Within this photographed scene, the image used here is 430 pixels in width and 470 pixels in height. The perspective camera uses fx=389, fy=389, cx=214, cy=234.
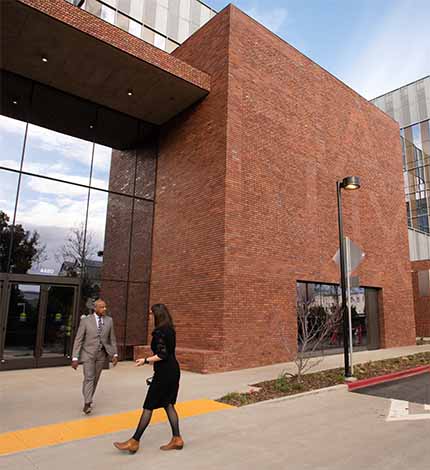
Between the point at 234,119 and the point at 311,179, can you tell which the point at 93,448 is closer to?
the point at 234,119

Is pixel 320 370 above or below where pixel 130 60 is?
below

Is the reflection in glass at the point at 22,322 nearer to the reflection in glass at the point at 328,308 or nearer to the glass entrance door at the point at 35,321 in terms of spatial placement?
the glass entrance door at the point at 35,321

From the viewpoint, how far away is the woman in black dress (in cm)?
441

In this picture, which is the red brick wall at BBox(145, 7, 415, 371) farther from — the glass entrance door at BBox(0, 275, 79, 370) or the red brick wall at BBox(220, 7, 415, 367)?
the glass entrance door at BBox(0, 275, 79, 370)

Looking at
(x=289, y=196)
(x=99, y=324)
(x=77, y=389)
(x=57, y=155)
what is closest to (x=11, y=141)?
(x=57, y=155)

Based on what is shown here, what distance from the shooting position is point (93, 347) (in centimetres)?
631

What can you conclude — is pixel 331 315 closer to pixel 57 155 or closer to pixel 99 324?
pixel 99 324

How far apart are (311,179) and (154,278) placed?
21.8 feet

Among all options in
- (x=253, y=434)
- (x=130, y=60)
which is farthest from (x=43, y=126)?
(x=253, y=434)

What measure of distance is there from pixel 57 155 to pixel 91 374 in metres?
8.43

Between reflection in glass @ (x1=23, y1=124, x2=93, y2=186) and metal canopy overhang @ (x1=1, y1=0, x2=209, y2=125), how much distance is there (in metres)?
1.57

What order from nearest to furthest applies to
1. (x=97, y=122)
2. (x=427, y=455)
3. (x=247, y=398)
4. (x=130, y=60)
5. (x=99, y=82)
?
(x=427, y=455) → (x=247, y=398) → (x=130, y=60) → (x=99, y=82) → (x=97, y=122)

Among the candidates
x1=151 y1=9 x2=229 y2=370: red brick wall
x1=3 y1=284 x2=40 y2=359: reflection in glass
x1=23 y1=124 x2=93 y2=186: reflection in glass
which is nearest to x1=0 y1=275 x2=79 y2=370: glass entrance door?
x1=3 y1=284 x2=40 y2=359: reflection in glass

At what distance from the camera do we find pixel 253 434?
16.8 ft
